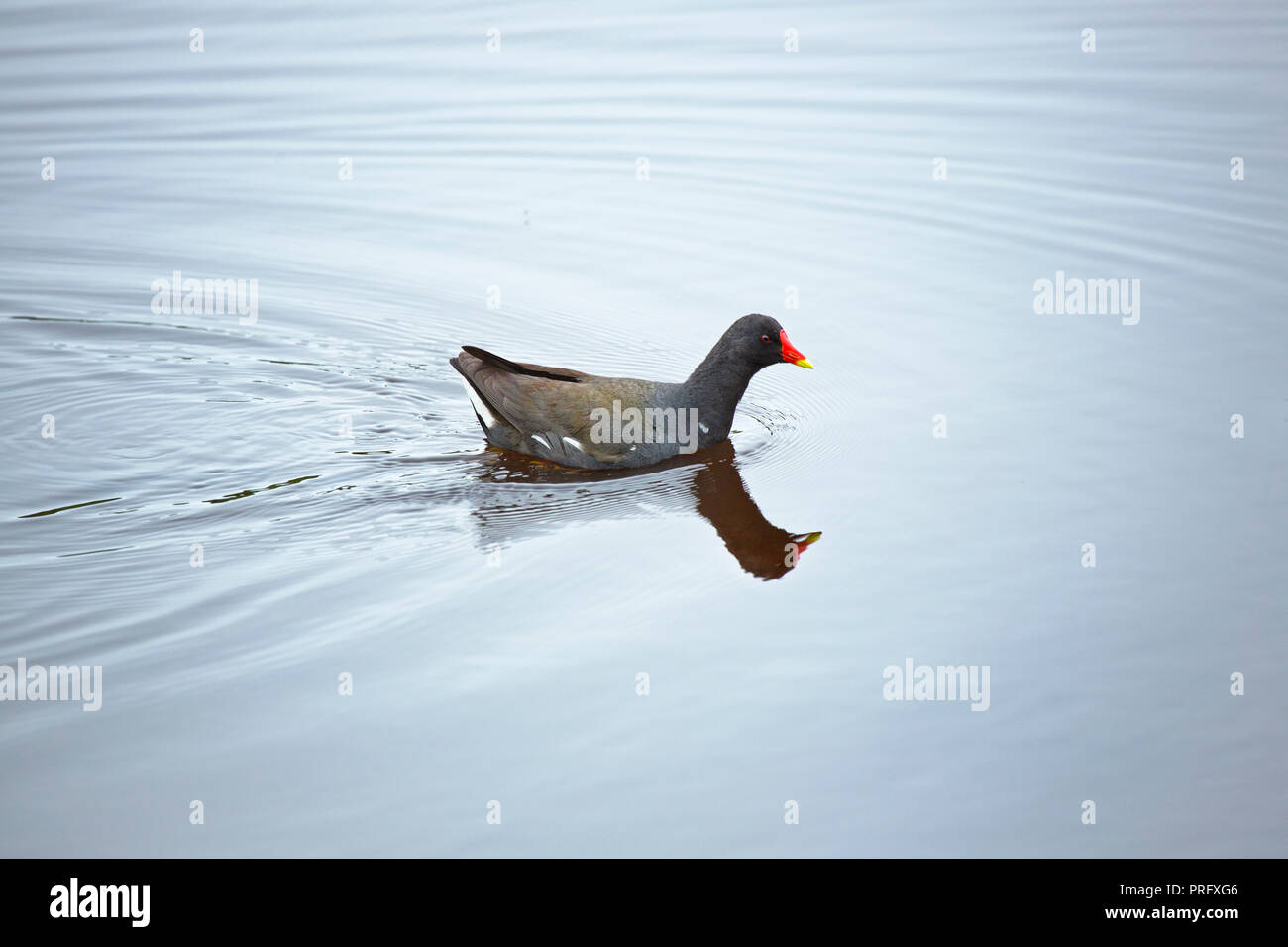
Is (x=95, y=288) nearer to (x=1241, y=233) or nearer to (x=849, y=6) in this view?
(x=1241, y=233)

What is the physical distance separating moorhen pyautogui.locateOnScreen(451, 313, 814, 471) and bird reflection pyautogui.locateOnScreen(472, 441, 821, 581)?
0.36 feet

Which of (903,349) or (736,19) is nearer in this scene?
(903,349)

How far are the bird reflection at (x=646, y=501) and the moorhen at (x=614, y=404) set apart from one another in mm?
109

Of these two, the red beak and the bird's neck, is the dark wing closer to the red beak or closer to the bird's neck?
the bird's neck

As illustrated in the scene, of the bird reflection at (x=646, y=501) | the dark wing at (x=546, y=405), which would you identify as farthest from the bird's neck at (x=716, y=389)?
the dark wing at (x=546, y=405)

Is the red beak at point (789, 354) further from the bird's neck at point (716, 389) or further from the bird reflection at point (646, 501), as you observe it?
the bird reflection at point (646, 501)

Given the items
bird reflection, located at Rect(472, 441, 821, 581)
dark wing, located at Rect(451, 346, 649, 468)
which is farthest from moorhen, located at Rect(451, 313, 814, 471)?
bird reflection, located at Rect(472, 441, 821, 581)

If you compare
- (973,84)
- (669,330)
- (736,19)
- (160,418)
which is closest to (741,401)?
(669,330)

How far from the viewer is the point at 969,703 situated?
19.6ft

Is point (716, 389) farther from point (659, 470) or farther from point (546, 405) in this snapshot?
point (546, 405)

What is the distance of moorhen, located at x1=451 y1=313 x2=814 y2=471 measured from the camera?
8367mm

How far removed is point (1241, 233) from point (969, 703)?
716 cm

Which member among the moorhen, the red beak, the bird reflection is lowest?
the bird reflection

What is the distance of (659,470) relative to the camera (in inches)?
334
